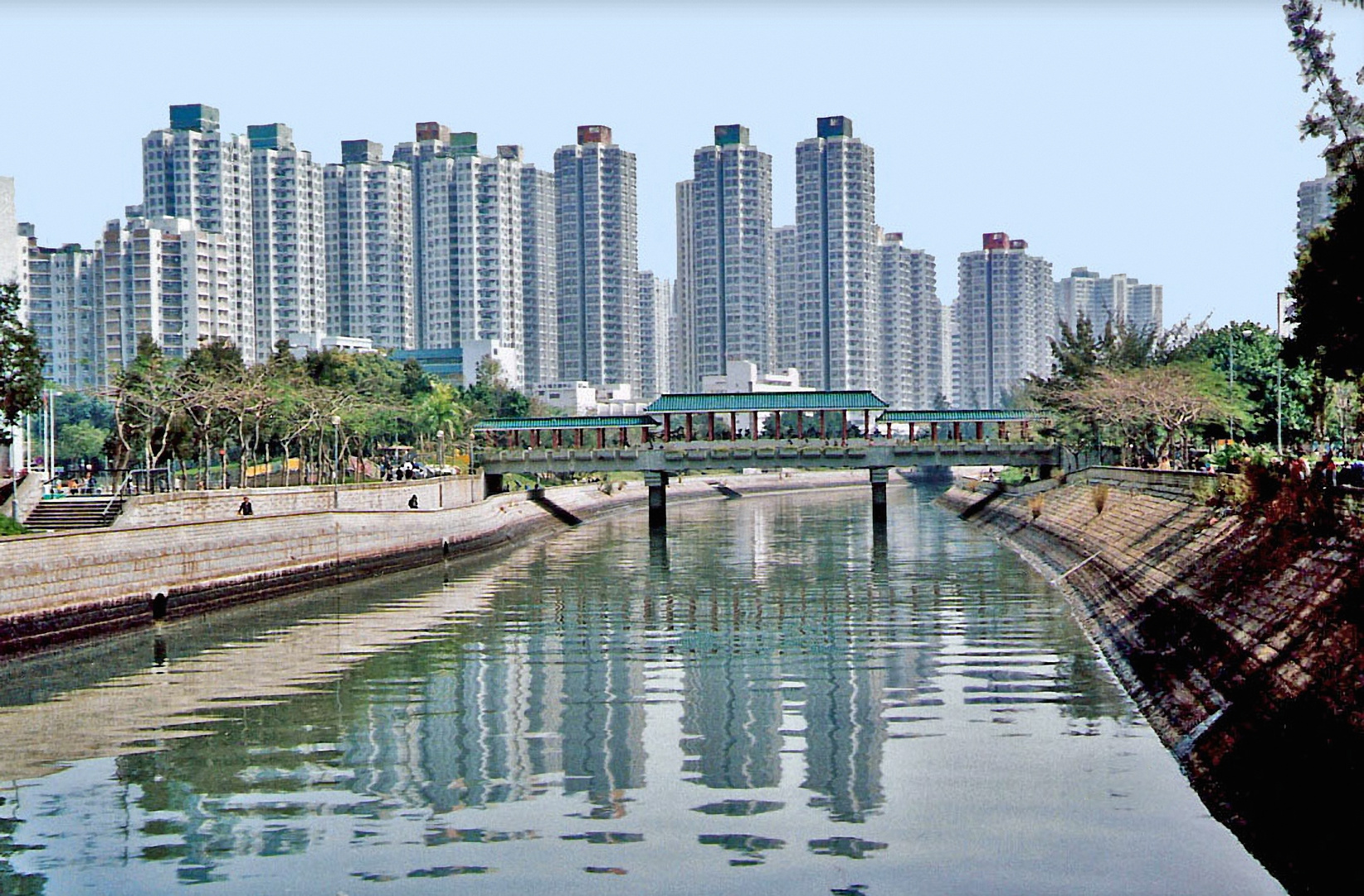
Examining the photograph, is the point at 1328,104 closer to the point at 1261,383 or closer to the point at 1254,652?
the point at 1254,652

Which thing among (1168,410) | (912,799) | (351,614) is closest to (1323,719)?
(912,799)

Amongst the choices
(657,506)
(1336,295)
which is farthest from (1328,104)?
(657,506)

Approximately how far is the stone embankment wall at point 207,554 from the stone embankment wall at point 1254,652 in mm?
29881

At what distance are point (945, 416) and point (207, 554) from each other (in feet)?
214

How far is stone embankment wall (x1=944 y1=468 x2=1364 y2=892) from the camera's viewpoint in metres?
21.0

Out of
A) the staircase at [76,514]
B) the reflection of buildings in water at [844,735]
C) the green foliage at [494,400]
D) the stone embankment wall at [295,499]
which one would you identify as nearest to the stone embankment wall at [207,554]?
the stone embankment wall at [295,499]

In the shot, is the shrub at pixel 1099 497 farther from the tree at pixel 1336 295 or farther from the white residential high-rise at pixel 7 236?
the white residential high-rise at pixel 7 236

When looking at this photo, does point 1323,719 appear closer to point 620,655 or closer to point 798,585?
point 620,655

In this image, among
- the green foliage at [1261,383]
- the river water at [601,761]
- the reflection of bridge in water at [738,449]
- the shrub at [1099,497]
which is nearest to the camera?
the river water at [601,761]

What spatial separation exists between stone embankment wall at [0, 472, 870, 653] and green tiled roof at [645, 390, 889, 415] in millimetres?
15004

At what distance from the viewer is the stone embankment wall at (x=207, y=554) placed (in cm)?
4331

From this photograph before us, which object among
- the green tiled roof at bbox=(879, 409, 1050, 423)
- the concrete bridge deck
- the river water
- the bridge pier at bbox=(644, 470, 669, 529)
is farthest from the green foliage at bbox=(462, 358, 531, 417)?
the river water

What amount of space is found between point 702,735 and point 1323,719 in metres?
11.8

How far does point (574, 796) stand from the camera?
24969 millimetres
